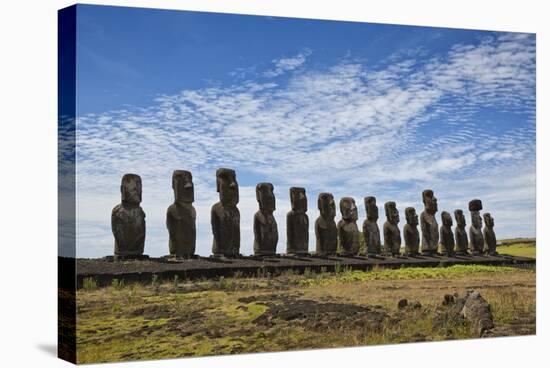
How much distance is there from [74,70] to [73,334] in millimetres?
4161

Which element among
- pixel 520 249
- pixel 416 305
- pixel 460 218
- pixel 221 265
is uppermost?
pixel 460 218

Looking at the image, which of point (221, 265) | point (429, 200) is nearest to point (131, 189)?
point (221, 265)

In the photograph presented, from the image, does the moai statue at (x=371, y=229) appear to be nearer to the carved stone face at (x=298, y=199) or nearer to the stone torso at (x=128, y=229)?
the carved stone face at (x=298, y=199)

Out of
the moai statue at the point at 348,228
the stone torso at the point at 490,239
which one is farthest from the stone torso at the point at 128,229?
the stone torso at the point at 490,239

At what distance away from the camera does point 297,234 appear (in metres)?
19.5

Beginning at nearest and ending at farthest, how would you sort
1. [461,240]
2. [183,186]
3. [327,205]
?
[183,186]
[327,205]
[461,240]

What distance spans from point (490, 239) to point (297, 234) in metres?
4.71

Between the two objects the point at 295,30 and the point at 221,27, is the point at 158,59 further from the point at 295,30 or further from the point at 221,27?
the point at 295,30

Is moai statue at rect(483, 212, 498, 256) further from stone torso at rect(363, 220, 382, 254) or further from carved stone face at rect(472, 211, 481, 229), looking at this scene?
stone torso at rect(363, 220, 382, 254)

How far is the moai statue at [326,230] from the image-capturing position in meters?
18.8

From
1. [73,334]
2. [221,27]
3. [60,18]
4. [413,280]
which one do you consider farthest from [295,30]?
[73,334]

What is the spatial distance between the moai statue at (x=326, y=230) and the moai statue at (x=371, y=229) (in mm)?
651

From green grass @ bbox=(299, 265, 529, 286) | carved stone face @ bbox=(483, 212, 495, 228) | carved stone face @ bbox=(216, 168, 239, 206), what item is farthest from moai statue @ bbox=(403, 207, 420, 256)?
carved stone face @ bbox=(216, 168, 239, 206)

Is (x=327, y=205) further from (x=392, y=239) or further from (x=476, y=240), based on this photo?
(x=476, y=240)
